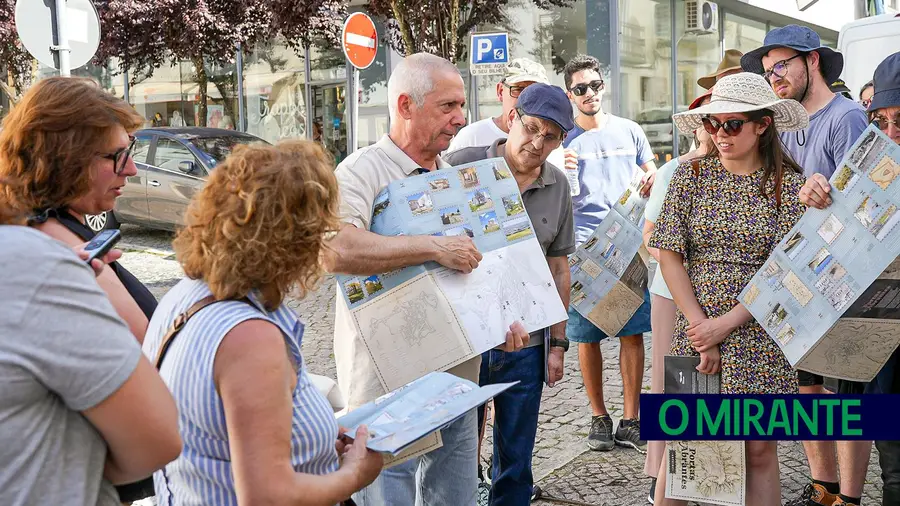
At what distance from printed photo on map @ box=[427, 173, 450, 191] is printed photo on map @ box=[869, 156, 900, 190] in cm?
142

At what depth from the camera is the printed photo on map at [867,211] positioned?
3.10 m

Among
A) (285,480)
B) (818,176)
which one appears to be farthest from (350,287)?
(818,176)

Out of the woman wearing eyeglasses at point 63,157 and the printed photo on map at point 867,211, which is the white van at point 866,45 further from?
the woman wearing eyeglasses at point 63,157

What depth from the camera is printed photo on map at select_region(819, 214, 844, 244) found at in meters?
3.17

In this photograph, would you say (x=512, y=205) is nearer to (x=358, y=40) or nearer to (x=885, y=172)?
(x=885, y=172)

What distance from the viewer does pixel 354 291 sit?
3.05 metres

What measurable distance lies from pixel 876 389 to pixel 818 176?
1054 mm

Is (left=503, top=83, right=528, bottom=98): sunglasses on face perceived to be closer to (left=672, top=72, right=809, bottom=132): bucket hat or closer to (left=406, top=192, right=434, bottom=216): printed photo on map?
(left=672, top=72, right=809, bottom=132): bucket hat

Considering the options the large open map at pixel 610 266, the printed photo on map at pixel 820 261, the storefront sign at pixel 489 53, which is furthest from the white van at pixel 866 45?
the printed photo on map at pixel 820 261

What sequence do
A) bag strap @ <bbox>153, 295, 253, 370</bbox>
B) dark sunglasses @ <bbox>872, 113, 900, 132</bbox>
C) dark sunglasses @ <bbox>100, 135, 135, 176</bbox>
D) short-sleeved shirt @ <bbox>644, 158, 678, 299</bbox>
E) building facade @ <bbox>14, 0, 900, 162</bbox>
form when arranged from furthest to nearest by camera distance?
building facade @ <bbox>14, 0, 900, 162</bbox>, short-sleeved shirt @ <bbox>644, 158, 678, 299</bbox>, dark sunglasses @ <bbox>872, 113, 900, 132</bbox>, dark sunglasses @ <bbox>100, 135, 135, 176</bbox>, bag strap @ <bbox>153, 295, 253, 370</bbox>

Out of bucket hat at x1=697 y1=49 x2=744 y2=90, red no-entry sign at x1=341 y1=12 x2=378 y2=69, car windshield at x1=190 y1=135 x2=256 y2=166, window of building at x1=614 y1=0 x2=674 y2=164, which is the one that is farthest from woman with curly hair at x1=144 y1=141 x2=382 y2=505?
window of building at x1=614 y1=0 x2=674 y2=164

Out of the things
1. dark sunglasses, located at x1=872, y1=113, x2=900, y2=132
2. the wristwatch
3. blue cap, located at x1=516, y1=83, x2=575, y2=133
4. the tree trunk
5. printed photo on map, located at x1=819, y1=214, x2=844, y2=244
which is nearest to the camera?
printed photo on map, located at x1=819, y1=214, x2=844, y2=244

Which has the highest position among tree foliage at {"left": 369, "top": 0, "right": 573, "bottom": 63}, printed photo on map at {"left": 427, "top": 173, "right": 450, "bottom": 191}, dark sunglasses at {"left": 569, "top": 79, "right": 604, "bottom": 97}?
tree foliage at {"left": 369, "top": 0, "right": 573, "bottom": 63}

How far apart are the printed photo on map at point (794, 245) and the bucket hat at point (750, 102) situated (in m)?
0.50
